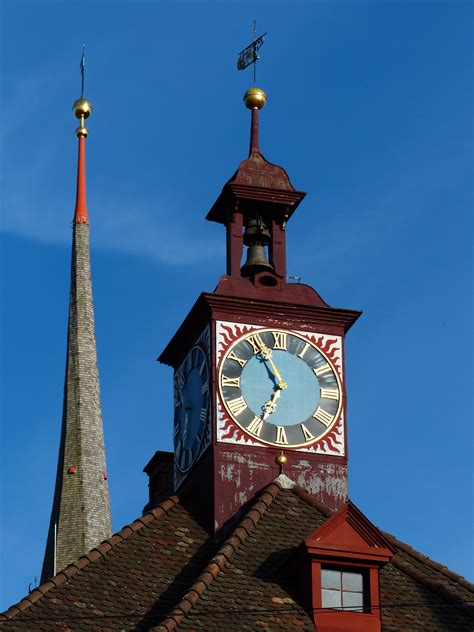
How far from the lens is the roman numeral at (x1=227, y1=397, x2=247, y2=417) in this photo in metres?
49.9

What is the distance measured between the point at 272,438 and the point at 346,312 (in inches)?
138

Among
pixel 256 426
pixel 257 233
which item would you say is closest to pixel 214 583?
pixel 256 426

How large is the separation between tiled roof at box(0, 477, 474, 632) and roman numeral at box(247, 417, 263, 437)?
4.34ft

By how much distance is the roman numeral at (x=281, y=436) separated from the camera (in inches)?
1961

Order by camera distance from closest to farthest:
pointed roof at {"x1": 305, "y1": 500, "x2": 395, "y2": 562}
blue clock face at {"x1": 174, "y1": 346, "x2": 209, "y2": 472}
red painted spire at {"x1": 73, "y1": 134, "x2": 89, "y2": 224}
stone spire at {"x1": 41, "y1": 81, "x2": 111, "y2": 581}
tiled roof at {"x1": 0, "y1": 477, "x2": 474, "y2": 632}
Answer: tiled roof at {"x1": 0, "y1": 477, "x2": 474, "y2": 632} < pointed roof at {"x1": 305, "y1": 500, "x2": 395, "y2": 562} < blue clock face at {"x1": 174, "y1": 346, "x2": 209, "y2": 472} < stone spire at {"x1": 41, "y1": 81, "x2": 111, "y2": 581} < red painted spire at {"x1": 73, "y1": 134, "x2": 89, "y2": 224}

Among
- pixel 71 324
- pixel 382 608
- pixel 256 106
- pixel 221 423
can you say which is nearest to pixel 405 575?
pixel 382 608

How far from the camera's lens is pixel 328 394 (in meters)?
50.8

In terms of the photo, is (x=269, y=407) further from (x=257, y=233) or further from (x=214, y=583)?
(x=214, y=583)

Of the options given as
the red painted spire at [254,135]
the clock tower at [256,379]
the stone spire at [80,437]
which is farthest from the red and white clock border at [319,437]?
the stone spire at [80,437]

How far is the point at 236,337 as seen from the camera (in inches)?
1994

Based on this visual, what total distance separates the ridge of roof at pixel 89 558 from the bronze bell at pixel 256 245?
574 centimetres

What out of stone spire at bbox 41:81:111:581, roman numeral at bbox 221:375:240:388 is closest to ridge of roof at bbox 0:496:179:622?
roman numeral at bbox 221:375:240:388

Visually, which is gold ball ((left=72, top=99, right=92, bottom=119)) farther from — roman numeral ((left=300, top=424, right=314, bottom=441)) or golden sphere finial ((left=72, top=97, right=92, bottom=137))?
roman numeral ((left=300, top=424, right=314, bottom=441))

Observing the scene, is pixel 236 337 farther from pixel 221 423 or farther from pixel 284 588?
pixel 284 588
